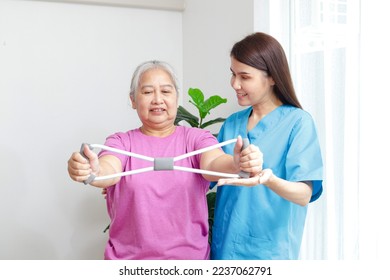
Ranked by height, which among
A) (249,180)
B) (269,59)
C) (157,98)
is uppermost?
(269,59)

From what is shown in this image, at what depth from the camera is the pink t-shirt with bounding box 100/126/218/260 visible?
1445 mm

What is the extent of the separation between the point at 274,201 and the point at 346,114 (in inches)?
17.5

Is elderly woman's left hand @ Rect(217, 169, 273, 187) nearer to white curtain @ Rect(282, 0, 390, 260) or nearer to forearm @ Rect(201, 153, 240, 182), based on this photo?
forearm @ Rect(201, 153, 240, 182)

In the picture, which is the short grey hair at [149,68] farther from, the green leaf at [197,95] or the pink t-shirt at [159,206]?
the green leaf at [197,95]

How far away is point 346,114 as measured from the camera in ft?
5.94

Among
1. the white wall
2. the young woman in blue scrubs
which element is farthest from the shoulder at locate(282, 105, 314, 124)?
the white wall

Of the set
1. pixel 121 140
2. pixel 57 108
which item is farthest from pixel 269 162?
pixel 57 108

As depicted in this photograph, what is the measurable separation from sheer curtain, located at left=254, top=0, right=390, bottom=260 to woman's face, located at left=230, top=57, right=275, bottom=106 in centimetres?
31

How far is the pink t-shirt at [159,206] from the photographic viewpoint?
1.45 meters

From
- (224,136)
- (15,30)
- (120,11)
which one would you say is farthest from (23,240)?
(224,136)

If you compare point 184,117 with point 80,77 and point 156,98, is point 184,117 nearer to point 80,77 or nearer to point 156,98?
point 156,98

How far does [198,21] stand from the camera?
3.02 metres

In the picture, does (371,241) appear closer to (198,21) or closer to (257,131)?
(257,131)

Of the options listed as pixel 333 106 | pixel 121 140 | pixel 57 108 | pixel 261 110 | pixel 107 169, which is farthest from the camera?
pixel 57 108
